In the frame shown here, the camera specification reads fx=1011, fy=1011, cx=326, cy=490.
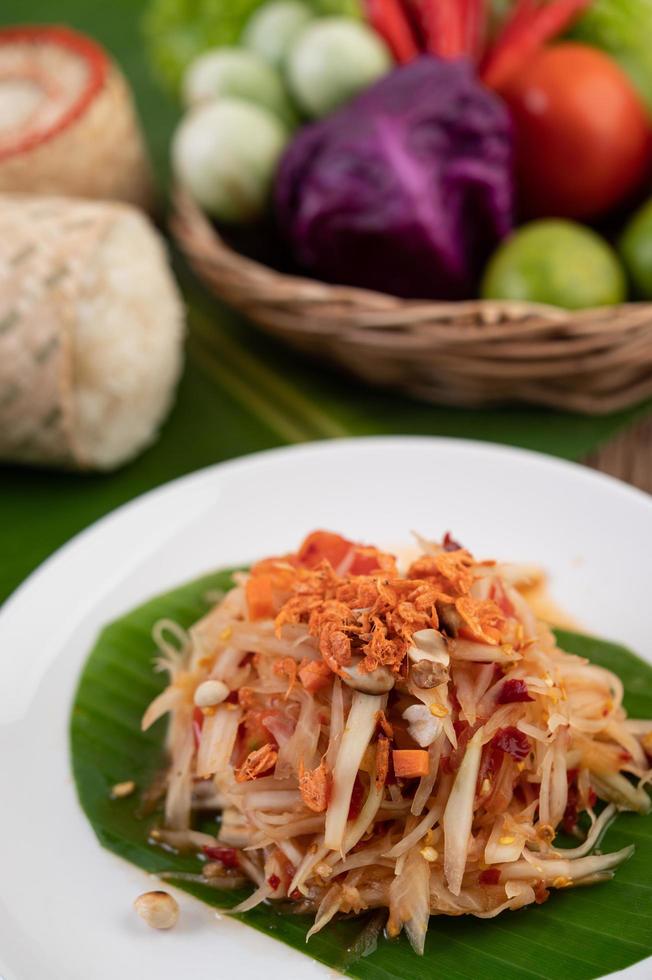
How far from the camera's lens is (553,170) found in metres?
3.74

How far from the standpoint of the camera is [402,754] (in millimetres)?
1774

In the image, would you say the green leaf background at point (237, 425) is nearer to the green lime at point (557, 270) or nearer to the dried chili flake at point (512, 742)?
the green lime at point (557, 270)

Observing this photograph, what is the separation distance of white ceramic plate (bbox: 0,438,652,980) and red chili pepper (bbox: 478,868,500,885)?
286 mm

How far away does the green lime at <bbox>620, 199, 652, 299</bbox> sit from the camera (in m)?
3.38

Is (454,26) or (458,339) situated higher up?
(454,26)

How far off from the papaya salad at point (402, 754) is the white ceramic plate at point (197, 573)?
0.17 m

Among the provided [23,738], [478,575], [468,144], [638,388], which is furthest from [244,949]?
[468,144]

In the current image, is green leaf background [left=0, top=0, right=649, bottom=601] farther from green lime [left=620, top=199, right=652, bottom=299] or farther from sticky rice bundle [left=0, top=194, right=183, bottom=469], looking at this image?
green lime [left=620, top=199, right=652, bottom=299]

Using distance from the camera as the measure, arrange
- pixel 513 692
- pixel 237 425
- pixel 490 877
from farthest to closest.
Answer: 1. pixel 237 425
2. pixel 513 692
3. pixel 490 877

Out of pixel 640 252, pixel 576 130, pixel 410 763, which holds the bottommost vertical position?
pixel 410 763

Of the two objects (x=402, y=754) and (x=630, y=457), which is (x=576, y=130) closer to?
(x=630, y=457)

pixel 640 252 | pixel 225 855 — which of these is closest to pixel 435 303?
pixel 640 252

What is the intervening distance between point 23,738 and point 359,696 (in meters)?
0.72

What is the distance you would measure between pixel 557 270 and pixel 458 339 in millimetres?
427
